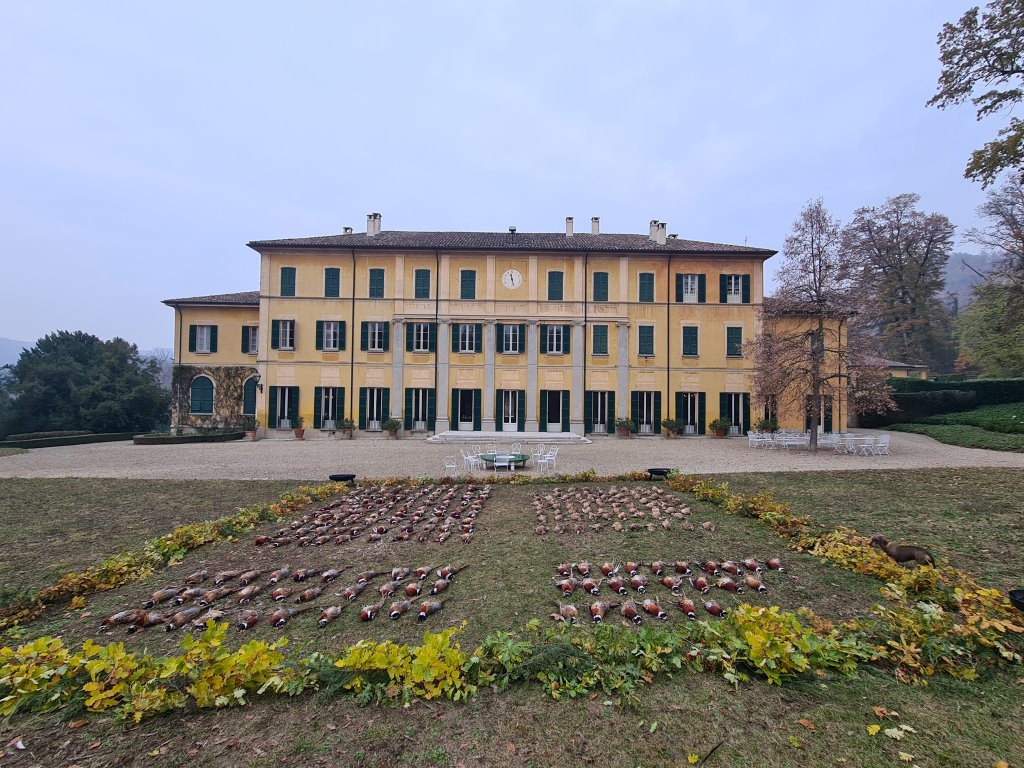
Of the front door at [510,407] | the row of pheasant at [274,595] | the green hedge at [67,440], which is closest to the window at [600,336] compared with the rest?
the front door at [510,407]

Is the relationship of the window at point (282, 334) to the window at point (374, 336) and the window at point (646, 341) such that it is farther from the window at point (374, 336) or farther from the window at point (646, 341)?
the window at point (646, 341)

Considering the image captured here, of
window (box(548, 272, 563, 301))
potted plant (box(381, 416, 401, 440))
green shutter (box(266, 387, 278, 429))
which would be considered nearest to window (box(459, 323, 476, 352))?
window (box(548, 272, 563, 301))

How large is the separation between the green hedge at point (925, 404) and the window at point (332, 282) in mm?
28874

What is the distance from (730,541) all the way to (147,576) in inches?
259

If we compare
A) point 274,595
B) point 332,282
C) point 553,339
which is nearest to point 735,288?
point 553,339

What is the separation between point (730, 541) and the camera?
5.79 meters

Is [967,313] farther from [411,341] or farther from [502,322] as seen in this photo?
[411,341]

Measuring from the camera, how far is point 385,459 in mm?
15148

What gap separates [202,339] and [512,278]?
16.9 m

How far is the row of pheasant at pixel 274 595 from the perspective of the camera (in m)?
3.81

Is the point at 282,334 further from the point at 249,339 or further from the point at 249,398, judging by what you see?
the point at 249,398

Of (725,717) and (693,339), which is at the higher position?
(693,339)

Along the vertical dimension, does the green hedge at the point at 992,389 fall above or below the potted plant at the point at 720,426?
above

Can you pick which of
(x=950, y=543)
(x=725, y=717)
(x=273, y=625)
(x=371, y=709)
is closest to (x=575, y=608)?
(x=725, y=717)
